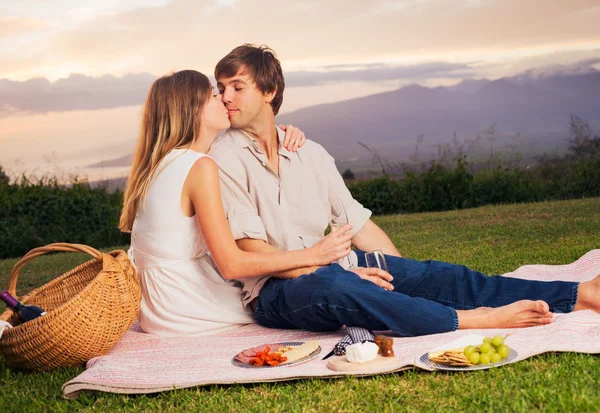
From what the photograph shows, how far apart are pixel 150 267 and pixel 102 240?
7.50 m

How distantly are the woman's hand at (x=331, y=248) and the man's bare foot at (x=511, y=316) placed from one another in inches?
27.6

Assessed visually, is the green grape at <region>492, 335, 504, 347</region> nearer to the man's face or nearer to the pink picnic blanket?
the pink picnic blanket

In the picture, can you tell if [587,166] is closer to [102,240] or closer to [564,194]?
[564,194]

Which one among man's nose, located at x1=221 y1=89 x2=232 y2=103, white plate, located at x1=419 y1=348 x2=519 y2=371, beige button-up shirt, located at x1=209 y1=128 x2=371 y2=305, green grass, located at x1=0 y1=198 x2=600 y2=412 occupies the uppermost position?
man's nose, located at x1=221 y1=89 x2=232 y2=103

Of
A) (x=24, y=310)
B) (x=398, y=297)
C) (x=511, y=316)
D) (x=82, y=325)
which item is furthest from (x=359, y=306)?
(x=24, y=310)

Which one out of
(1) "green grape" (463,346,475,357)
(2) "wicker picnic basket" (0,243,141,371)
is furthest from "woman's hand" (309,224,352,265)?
(2) "wicker picnic basket" (0,243,141,371)

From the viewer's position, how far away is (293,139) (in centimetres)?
423

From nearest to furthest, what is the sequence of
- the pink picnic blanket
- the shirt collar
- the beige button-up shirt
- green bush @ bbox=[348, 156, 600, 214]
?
1. the pink picnic blanket
2. the beige button-up shirt
3. the shirt collar
4. green bush @ bbox=[348, 156, 600, 214]

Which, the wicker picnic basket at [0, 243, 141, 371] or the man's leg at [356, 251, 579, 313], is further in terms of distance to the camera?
the man's leg at [356, 251, 579, 313]

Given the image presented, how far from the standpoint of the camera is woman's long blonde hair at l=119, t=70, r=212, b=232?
12.7ft

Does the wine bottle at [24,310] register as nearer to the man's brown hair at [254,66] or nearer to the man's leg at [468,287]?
the man's brown hair at [254,66]

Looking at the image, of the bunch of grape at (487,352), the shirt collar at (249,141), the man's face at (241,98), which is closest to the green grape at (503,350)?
the bunch of grape at (487,352)

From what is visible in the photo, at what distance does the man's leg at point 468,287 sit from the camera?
385 centimetres

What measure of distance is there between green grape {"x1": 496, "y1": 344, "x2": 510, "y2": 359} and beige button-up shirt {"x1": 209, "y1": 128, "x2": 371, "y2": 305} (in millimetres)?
1189
